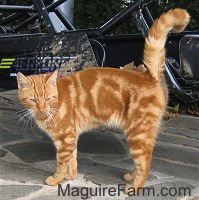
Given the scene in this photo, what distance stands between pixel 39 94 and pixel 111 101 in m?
0.55

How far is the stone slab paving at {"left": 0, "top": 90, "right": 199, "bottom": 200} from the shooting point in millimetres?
3531

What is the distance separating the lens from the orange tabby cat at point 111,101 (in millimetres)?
3449

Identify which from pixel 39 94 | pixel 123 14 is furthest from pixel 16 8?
pixel 39 94

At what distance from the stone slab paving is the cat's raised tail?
91 centimetres

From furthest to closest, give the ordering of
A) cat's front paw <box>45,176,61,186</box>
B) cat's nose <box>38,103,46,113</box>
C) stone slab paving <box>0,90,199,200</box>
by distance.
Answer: cat's front paw <box>45,176,61,186</box> → stone slab paving <box>0,90,199,200</box> → cat's nose <box>38,103,46,113</box>

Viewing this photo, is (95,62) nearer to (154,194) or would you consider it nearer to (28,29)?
(154,194)

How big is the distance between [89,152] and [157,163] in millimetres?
700

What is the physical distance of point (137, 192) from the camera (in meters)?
3.53

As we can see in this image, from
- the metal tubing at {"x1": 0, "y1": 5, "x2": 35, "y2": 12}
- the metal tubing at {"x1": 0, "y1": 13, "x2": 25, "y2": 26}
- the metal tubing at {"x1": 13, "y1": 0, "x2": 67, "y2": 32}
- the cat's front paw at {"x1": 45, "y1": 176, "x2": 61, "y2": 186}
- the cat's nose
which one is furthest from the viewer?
the metal tubing at {"x1": 0, "y1": 13, "x2": 25, "y2": 26}

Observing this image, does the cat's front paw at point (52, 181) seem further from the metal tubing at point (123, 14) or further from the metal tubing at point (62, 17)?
the metal tubing at point (62, 17)

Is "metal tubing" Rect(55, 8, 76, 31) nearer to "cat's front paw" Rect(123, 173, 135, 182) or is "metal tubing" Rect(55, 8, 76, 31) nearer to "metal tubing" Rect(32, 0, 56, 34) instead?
"metal tubing" Rect(32, 0, 56, 34)

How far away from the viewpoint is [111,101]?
352 centimetres

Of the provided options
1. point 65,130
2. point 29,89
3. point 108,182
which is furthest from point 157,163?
point 29,89

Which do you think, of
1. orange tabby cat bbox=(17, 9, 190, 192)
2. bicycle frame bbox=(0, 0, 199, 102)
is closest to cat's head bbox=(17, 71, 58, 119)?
orange tabby cat bbox=(17, 9, 190, 192)
